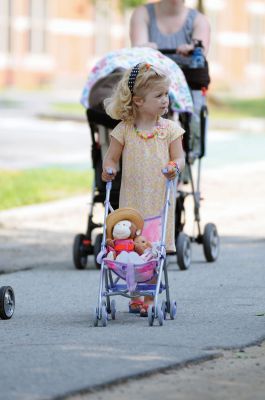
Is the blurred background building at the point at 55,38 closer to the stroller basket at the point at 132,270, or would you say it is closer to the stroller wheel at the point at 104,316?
the stroller basket at the point at 132,270

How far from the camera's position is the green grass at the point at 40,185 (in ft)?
49.2

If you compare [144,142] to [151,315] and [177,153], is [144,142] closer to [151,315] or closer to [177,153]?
[177,153]

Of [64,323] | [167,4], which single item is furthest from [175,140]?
[167,4]

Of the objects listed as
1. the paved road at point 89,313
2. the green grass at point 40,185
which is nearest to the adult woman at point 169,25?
the paved road at point 89,313

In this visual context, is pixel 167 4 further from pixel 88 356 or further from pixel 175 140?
pixel 88 356

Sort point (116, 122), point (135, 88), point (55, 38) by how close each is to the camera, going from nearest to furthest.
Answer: point (135, 88) → point (116, 122) → point (55, 38)

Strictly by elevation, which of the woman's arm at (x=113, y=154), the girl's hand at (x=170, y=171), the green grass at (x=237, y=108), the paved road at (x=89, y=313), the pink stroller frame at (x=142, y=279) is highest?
the green grass at (x=237, y=108)

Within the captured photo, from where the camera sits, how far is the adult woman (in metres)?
11.0

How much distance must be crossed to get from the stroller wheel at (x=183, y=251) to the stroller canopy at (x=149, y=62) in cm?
96

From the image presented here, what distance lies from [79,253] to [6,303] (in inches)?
107

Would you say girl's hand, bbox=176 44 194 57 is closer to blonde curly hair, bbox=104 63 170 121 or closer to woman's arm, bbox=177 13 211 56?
woman's arm, bbox=177 13 211 56

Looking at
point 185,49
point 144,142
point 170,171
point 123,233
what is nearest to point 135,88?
point 144,142

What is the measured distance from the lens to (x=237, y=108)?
130 ft

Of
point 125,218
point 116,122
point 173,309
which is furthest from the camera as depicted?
point 116,122
